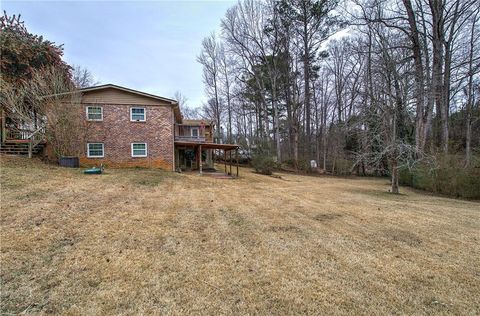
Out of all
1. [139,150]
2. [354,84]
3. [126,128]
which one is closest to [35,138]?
[126,128]

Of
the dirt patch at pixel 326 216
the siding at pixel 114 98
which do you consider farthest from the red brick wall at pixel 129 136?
the dirt patch at pixel 326 216

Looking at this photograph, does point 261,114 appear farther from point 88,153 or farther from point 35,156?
point 35,156

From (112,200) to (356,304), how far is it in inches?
253

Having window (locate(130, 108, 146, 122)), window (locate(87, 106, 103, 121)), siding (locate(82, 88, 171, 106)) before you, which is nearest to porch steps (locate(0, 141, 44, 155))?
window (locate(87, 106, 103, 121))

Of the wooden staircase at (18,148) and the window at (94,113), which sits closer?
the wooden staircase at (18,148)

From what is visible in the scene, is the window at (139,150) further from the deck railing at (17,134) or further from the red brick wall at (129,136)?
the deck railing at (17,134)

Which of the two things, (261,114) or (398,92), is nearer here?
(398,92)

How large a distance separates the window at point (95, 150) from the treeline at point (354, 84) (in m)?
14.5

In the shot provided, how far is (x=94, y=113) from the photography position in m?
16.0

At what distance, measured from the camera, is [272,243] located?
4.59m

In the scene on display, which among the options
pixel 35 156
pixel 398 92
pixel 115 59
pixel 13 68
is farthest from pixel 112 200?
pixel 115 59

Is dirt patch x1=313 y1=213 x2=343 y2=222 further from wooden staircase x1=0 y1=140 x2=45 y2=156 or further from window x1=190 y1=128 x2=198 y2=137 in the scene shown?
window x1=190 y1=128 x2=198 y2=137

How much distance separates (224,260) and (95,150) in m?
15.1

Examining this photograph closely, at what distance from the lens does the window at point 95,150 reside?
52.3 ft
